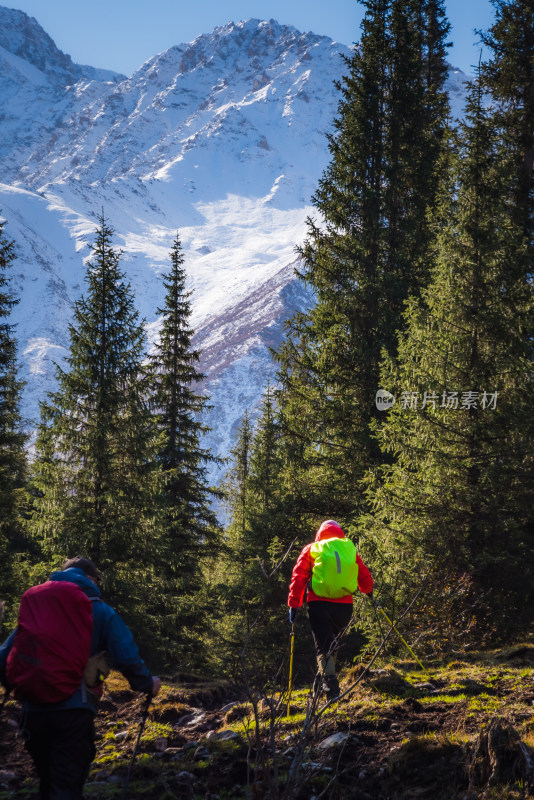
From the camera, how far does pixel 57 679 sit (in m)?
3.73

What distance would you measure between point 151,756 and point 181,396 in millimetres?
15281

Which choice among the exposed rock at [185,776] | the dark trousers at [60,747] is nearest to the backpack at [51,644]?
the dark trousers at [60,747]

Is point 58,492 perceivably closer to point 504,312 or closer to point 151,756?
point 151,756

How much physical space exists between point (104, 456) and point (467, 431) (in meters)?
8.60

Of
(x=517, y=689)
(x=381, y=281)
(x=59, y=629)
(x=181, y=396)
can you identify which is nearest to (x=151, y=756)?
(x=59, y=629)

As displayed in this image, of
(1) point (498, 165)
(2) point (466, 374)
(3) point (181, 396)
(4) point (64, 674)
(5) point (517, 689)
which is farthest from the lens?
(3) point (181, 396)

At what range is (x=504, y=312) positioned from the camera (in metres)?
11.0

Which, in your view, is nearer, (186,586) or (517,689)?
(517,689)

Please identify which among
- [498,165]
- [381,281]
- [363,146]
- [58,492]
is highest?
[363,146]

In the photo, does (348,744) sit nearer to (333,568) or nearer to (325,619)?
(325,619)

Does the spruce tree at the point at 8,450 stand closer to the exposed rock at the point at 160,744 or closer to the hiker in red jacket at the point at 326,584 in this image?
the exposed rock at the point at 160,744

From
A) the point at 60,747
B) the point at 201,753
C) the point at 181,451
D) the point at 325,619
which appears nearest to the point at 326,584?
the point at 325,619

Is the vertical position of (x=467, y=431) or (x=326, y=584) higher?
(x=467, y=431)

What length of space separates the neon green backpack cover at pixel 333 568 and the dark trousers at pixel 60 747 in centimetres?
346
